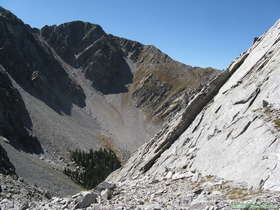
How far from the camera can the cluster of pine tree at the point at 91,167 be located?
3297 inches

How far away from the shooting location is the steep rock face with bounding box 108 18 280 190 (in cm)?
1767

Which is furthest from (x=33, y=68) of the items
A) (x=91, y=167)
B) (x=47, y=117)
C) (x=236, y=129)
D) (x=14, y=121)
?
(x=236, y=129)

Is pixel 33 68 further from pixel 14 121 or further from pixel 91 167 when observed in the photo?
pixel 91 167

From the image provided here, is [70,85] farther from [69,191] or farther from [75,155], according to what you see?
[69,191]

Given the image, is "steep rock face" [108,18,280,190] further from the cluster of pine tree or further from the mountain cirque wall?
the cluster of pine tree

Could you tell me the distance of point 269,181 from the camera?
14961 mm

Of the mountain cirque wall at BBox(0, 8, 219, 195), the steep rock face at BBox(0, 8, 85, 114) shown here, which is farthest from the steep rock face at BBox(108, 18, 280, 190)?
the steep rock face at BBox(0, 8, 85, 114)

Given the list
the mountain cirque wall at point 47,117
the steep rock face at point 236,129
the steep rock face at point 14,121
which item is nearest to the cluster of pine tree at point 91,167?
the mountain cirque wall at point 47,117

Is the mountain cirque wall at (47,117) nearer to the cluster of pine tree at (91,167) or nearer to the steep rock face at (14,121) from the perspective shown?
the steep rock face at (14,121)

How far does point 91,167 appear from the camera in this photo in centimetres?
9756

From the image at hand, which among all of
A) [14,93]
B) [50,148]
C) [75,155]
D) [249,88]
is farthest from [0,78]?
[249,88]

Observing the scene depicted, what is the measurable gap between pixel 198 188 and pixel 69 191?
2025 inches

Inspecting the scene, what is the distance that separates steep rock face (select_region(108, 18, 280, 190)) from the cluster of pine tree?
162ft

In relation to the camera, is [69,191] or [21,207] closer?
[21,207]
